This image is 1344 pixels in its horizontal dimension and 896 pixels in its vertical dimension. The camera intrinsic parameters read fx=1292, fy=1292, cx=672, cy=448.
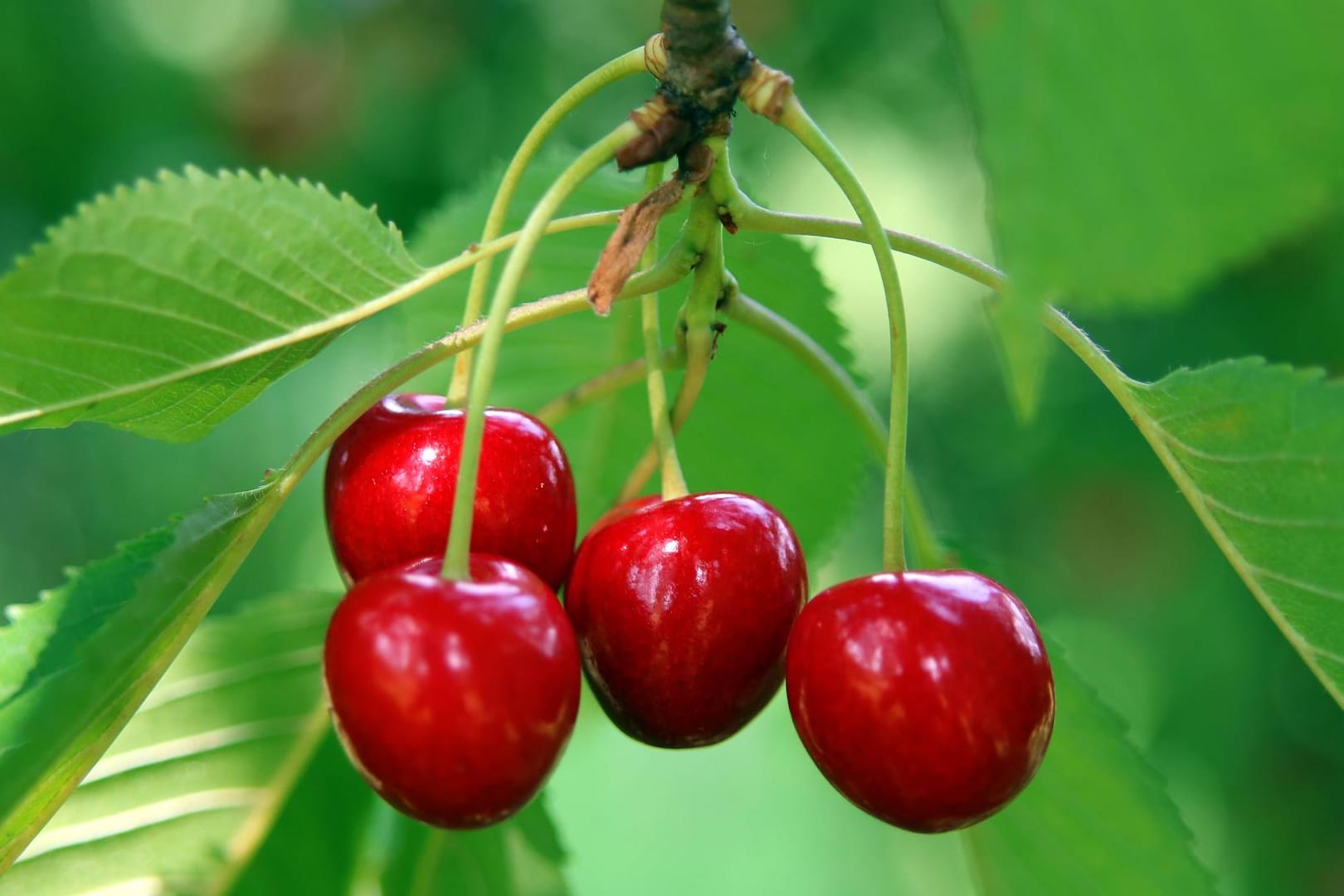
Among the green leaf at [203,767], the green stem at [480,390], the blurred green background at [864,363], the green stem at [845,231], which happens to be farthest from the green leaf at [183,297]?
the blurred green background at [864,363]

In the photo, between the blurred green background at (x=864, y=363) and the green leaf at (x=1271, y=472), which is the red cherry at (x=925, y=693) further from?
the blurred green background at (x=864, y=363)

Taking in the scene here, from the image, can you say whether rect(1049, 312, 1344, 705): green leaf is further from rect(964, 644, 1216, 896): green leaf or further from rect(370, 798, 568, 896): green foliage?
rect(370, 798, 568, 896): green foliage

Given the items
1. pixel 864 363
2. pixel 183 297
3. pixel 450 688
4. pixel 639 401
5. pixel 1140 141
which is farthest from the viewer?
pixel 864 363

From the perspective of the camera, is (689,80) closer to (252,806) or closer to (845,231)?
(845,231)

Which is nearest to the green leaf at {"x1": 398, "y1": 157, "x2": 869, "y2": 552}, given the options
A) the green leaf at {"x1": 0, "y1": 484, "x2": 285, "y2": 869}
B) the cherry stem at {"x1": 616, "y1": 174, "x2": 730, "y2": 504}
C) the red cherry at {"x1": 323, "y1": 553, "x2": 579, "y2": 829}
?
the cherry stem at {"x1": 616, "y1": 174, "x2": 730, "y2": 504}

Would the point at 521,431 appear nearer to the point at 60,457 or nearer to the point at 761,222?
the point at 761,222

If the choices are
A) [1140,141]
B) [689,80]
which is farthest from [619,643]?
[1140,141]
